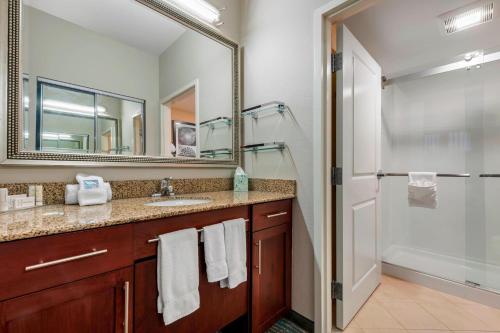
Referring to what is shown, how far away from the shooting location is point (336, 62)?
4.82 ft

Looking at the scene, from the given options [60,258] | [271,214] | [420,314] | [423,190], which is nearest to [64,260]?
[60,258]

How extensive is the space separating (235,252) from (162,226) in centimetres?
41

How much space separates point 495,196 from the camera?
2.12 meters

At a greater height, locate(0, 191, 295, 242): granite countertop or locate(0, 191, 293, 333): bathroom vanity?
locate(0, 191, 295, 242): granite countertop

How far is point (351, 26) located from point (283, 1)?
71 centimetres

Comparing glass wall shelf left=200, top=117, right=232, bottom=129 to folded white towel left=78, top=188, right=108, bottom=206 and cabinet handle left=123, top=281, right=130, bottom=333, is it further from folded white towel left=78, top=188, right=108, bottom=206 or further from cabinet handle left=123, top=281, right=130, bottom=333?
cabinet handle left=123, top=281, right=130, bottom=333

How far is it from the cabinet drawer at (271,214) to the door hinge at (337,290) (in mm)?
480

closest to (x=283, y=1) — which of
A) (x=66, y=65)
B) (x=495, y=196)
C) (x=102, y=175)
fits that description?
(x=66, y=65)

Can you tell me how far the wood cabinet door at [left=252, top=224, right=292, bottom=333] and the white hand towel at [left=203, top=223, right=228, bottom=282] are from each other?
0.78ft

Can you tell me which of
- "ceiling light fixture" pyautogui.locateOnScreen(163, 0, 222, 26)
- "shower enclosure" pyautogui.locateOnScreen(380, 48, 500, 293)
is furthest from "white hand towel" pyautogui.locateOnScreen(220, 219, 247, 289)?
"shower enclosure" pyautogui.locateOnScreen(380, 48, 500, 293)

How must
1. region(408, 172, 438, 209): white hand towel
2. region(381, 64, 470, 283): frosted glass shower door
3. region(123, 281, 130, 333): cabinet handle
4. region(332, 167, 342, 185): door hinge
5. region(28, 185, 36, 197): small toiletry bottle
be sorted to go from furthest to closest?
1. region(381, 64, 470, 283): frosted glass shower door
2. region(408, 172, 438, 209): white hand towel
3. region(332, 167, 342, 185): door hinge
4. region(28, 185, 36, 197): small toiletry bottle
5. region(123, 281, 130, 333): cabinet handle

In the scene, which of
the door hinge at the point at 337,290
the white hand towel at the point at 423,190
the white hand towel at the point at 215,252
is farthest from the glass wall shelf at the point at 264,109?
the white hand towel at the point at 423,190

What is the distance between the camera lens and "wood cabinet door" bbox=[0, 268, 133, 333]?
0.64m

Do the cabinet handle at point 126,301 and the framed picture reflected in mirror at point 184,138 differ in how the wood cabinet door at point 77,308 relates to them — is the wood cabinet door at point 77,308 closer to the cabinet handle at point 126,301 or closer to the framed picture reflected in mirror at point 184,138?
the cabinet handle at point 126,301
